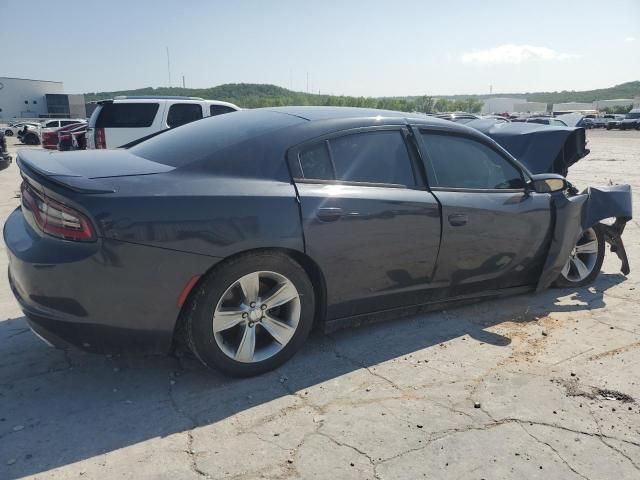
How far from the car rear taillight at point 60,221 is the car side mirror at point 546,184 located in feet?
10.9

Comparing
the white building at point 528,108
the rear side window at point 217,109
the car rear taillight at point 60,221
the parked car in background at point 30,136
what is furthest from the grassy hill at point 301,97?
the car rear taillight at point 60,221

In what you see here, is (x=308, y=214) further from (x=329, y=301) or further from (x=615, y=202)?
(x=615, y=202)

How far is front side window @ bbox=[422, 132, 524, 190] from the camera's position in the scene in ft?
12.0

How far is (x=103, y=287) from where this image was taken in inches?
Answer: 99.4

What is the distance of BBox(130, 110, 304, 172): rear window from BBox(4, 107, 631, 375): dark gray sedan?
0.6 inches

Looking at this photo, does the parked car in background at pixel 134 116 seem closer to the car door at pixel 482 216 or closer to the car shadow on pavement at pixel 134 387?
the car shadow on pavement at pixel 134 387

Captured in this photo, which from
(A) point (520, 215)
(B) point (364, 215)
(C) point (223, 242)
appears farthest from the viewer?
(A) point (520, 215)

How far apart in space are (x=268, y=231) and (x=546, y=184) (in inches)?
98.8

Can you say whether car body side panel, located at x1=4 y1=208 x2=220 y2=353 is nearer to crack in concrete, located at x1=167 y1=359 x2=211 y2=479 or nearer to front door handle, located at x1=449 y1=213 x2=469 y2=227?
crack in concrete, located at x1=167 y1=359 x2=211 y2=479

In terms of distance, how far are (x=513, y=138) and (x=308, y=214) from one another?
14.2 ft

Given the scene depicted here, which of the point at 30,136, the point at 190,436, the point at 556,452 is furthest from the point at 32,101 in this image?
the point at 556,452

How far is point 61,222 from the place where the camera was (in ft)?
8.30

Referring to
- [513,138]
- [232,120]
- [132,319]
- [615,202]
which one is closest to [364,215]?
[232,120]

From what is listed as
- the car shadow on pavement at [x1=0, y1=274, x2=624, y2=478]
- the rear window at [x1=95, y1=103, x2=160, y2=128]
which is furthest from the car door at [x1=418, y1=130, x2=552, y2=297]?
the rear window at [x1=95, y1=103, x2=160, y2=128]
